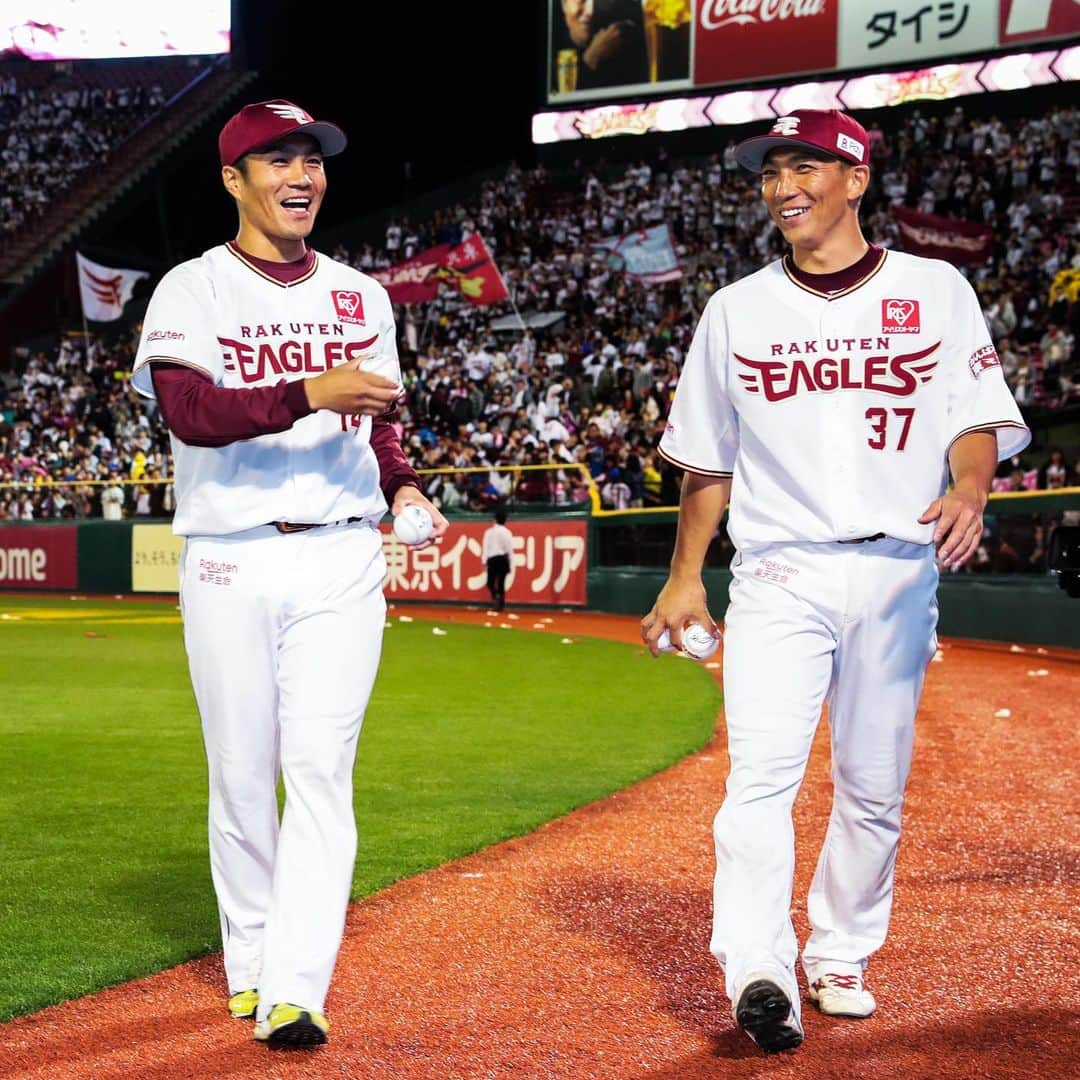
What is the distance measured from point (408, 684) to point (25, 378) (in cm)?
2710

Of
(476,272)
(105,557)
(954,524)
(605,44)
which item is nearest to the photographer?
(954,524)

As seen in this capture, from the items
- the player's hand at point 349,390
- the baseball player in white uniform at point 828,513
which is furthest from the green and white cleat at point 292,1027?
the player's hand at point 349,390

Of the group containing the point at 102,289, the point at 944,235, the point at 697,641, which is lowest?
the point at 697,641

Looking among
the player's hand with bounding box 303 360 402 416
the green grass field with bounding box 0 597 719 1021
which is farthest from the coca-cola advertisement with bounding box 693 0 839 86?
the player's hand with bounding box 303 360 402 416

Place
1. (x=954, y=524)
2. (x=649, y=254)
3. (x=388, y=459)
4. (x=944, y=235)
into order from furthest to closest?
(x=649, y=254) < (x=944, y=235) < (x=388, y=459) < (x=954, y=524)

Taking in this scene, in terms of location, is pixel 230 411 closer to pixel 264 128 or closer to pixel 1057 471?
pixel 264 128

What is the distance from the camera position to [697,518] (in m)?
3.96

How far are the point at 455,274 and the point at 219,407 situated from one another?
24.2 m

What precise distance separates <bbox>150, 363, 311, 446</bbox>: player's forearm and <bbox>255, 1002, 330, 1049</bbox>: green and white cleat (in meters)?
1.38

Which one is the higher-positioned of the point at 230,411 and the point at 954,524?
the point at 230,411

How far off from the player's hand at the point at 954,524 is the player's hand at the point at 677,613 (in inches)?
25.4

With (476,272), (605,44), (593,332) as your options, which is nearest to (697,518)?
(476,272)

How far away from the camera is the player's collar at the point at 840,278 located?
12.4 ft

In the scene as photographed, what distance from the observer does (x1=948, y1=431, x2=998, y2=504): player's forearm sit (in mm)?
3633
